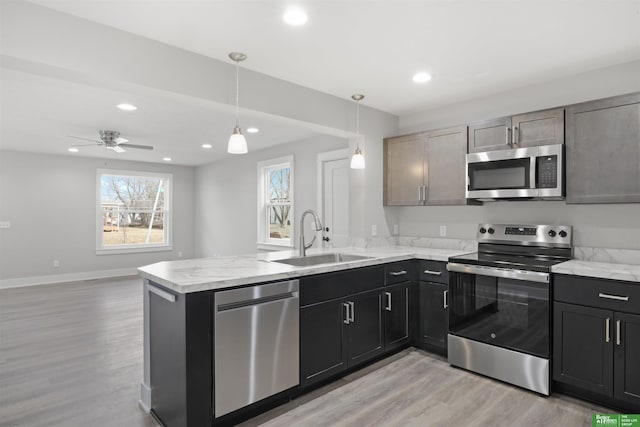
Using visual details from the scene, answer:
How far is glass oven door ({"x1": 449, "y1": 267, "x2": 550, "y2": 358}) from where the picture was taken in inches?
105

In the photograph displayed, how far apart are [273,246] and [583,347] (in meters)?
4.73

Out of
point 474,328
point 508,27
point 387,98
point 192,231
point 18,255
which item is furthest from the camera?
point 192,231

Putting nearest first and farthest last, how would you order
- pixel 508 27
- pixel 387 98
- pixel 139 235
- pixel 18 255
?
pixel 508 27 → pixel 387 98 → pixel 18 255 → pixel 139 235

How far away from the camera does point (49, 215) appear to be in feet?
23.3

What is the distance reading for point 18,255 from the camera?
6.80 meters

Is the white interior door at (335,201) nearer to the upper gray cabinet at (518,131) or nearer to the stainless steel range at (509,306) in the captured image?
the upper gray cabinet at (518,131)

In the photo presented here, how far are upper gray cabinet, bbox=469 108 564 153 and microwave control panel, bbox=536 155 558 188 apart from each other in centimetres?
14

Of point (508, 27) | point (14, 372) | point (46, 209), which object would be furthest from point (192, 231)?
point (508, 27)

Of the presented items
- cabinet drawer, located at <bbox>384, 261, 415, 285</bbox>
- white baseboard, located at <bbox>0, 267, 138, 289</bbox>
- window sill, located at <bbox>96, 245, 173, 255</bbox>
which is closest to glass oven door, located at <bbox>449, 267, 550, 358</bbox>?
cabinet drawer, located at <bbox>384, 261, 415, 285</bbox>

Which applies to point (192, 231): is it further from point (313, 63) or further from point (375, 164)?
point (313, 63)

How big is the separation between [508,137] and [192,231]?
7658 millimetres

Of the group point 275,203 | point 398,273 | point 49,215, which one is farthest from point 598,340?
point 49,215

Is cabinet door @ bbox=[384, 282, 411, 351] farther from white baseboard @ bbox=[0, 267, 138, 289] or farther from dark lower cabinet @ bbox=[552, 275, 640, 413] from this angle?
white baseboard @ bbox=[0, 267, 138, 289]

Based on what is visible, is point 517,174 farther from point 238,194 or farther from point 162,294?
point 238,194
